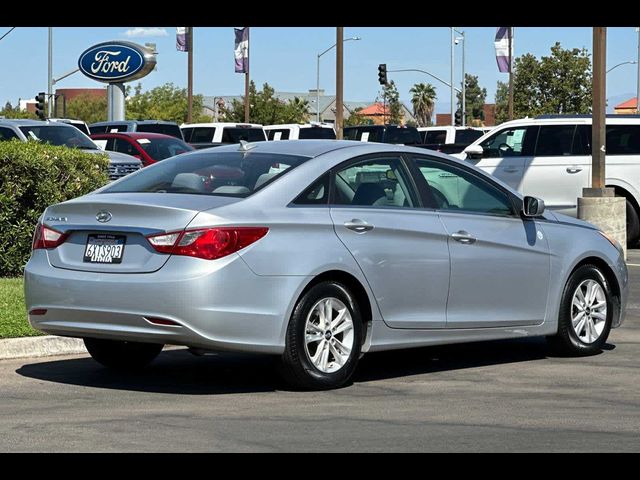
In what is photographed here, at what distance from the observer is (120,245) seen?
27.3 ft

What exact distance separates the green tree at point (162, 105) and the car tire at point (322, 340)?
Answer: 86.3 m

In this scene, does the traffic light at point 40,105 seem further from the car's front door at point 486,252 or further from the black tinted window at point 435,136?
the car's front door at point 486,252

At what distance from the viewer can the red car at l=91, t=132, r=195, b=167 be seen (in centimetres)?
2776

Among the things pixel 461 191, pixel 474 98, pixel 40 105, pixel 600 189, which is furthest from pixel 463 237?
pixel 474 98

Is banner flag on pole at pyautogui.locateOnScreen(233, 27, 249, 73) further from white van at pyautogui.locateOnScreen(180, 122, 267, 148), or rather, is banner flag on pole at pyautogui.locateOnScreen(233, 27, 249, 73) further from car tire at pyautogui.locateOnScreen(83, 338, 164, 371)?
car tire at pyautogui.locateOnScreen(83, 338, 164, 371)

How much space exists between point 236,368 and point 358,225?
5.24ft

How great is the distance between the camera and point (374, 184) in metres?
9.20

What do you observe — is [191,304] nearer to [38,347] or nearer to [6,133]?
[38,347]

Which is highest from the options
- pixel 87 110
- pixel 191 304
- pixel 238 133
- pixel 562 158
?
pixel 87 110

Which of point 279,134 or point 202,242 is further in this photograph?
point 279,134

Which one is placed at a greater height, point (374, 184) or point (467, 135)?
point (467, 135)

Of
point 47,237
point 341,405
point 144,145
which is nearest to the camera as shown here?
point 341,405

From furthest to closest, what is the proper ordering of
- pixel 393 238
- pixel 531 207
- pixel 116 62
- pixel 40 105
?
pixel 40 105, pixel 116 62, pixel 531 207, pixel 393 238
